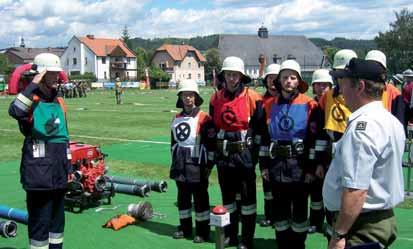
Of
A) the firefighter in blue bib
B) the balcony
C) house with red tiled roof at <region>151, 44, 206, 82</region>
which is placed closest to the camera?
the firefighter in blue bib

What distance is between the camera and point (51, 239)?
545 cm

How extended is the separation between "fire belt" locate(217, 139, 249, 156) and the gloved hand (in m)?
1.92

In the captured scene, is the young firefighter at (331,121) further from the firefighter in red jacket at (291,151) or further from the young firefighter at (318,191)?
the young firefighter at (318,191)

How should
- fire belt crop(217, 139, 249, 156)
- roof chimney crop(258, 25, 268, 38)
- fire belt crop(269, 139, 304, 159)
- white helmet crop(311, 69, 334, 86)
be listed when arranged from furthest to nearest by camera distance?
roof chimney crop(258, 25, 268, 38) < white helmet crop(311, 69, 334, 86) < fire belt crop(217, 139, 249, 156) < fire belt crop(269, 139, 304, 159)

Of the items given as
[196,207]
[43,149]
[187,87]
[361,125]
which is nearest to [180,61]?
[187,87]

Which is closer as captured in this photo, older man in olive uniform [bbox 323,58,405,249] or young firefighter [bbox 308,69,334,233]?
older man in olive uniform [bbox 323,58,405,249]

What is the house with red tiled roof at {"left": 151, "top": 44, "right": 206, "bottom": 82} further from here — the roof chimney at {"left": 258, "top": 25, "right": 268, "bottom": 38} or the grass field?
the grass field

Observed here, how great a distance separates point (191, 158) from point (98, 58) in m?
95.7

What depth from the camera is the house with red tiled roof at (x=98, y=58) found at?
327 ft

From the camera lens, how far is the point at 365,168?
304 centimetres

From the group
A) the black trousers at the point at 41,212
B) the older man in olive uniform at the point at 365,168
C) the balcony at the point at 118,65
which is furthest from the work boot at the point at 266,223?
the balcony at the point at 118,65

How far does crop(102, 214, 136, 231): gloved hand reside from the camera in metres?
7.12

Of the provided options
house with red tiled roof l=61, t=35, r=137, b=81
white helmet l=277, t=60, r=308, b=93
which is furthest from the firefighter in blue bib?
house with red tiled roof l=61, t=35, r=137, b=81

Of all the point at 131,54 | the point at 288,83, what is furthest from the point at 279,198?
the point at 131,54
